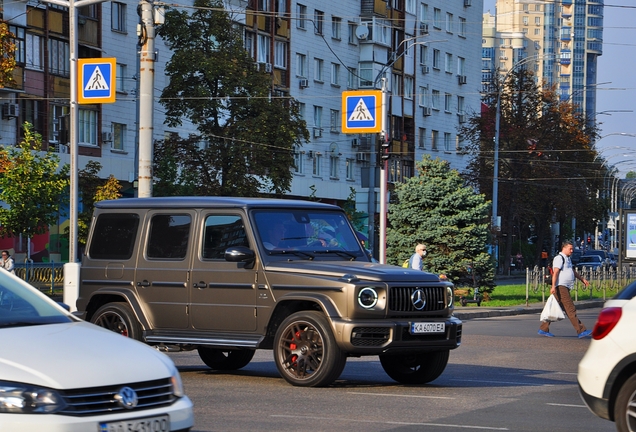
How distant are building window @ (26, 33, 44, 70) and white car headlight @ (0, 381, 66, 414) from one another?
134 feet

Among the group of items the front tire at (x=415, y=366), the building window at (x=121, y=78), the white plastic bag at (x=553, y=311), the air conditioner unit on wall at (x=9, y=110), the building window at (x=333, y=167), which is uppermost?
the building window at (x=121, y=78)

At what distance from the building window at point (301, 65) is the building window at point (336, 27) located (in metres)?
3.58

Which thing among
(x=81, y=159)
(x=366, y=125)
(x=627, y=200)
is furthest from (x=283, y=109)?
(x=627, y=200)

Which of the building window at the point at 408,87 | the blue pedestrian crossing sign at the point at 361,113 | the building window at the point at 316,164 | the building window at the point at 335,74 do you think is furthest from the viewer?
the building window at the point at 408,87

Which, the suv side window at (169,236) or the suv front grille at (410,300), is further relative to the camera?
the suv side window at (169,236)

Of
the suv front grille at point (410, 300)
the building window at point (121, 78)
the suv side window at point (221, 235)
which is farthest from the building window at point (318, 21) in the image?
the suv front grille at point (410, 300)

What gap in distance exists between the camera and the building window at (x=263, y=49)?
60719 mm

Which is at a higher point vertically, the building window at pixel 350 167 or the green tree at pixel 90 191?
the building window at pixel 350 167

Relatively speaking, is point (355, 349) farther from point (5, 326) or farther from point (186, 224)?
point (5, 326)

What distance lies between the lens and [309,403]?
444 inches

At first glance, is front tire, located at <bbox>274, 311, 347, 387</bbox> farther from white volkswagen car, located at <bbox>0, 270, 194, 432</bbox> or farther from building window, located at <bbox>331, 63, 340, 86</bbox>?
building window, located at <bbox>331, 63, 340, 86</bbox>

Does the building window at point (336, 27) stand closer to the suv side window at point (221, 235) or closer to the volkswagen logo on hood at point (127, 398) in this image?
the suv side window at point (221, 235)

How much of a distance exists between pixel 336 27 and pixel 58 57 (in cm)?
2415

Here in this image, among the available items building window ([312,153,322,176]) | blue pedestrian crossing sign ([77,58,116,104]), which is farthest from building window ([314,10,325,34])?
blue pedestrian crossing sign ([77,58,116,104])
